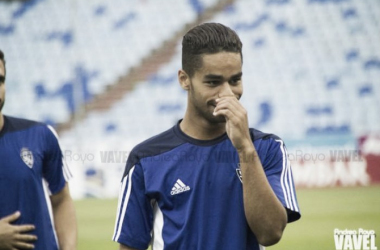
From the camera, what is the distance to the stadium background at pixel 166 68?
1488cm

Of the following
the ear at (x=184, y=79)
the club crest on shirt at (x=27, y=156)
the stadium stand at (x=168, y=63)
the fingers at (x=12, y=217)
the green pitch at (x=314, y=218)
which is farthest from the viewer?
the stadium stand at (x=168, y=63)

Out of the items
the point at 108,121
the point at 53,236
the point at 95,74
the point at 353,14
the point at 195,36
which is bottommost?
the point at 53,236

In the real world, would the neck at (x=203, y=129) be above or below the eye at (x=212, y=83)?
below

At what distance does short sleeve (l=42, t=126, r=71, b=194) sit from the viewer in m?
3.48

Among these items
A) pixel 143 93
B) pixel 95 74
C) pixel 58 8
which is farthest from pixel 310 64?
pixel 58 8

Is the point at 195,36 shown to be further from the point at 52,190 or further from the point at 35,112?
the point at 35,112

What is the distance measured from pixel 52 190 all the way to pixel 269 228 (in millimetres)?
1469

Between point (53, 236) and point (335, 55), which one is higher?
point (335, 55)

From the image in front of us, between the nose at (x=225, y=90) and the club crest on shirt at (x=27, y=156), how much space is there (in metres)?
1.20

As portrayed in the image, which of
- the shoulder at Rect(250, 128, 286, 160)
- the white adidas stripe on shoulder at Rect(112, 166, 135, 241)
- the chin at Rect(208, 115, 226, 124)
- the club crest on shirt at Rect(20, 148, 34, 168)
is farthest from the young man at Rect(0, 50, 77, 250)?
the shoulder at Rect(250, 128, 286, 160)

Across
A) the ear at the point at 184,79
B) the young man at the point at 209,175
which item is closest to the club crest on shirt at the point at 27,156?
the young man at the point at 209,175

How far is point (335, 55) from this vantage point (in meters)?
15.6

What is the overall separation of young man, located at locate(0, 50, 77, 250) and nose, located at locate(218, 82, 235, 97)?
1.19 meters

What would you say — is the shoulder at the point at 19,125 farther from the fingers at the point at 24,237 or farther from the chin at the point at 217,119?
the chin at the point at 217,119
